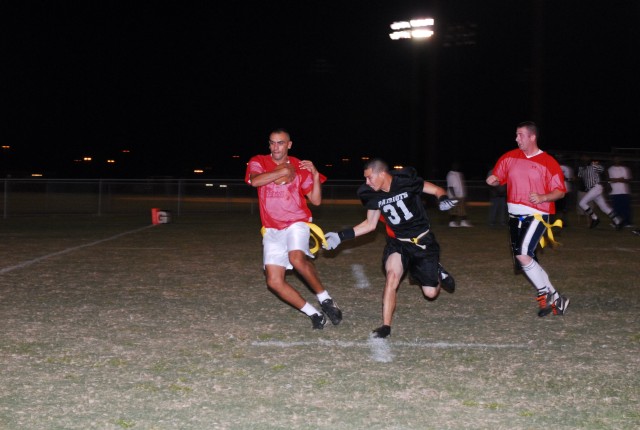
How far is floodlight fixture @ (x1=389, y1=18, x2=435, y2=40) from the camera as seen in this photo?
29.5 metres

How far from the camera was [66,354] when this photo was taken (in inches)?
239

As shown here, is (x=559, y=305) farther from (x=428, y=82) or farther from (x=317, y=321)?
(x=428, y=82)

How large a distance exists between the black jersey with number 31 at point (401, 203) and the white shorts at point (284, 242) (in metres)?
0.67

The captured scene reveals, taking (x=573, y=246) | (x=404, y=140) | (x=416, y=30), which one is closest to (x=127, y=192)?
(x=416, y=30)

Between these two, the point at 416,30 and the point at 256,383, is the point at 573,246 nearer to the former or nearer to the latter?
the point at 256,383

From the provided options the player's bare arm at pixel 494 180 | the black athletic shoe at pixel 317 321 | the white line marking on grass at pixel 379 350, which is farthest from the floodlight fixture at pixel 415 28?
the white line marking on grass at pixel 379 350

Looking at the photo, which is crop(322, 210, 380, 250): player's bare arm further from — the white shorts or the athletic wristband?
the white shorts

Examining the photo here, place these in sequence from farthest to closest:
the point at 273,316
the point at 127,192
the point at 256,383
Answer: the point at 127,192
the point at 273,316
the point at 256,383

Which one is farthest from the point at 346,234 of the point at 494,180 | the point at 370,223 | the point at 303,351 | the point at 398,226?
the point at 494,180

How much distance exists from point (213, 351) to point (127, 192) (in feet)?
79.0

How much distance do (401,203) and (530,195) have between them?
158cm

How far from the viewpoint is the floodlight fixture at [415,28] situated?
29.5 metres

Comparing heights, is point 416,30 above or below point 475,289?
above

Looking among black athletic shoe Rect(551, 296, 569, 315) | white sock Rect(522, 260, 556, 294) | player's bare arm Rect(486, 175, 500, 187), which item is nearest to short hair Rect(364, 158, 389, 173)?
player's bare arm Rect(486, 175, 500, 187)
